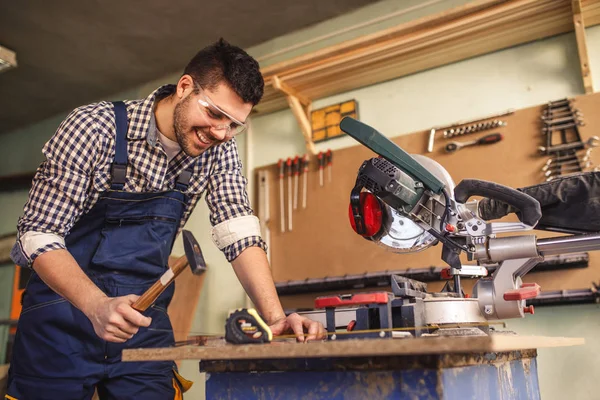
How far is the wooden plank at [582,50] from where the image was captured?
2191 millimetres

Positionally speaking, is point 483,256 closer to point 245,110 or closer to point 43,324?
point 245,110

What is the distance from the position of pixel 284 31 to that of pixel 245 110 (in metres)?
1.74

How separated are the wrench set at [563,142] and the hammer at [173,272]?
1616mm

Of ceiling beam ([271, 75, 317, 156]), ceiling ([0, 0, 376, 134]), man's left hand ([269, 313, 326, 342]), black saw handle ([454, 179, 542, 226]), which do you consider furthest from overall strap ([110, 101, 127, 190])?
ceiling ([0, 0, 376, 134])

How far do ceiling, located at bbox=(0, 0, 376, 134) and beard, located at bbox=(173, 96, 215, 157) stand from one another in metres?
1.54

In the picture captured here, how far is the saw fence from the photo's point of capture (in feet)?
7.07

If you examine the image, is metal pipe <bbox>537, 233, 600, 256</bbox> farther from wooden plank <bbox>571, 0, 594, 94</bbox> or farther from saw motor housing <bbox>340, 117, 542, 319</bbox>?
wooden plank <bbox>571, 0, 594, 94</bbox>

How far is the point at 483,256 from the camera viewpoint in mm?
1108

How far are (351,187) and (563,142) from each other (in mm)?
984

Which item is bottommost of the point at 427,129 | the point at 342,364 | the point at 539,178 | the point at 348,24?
the point at 342,364

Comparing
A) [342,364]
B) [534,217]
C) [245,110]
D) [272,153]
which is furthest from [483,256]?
[272,153]

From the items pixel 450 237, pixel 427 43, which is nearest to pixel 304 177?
pixel 427 43

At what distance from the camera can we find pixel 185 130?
4.96 ft

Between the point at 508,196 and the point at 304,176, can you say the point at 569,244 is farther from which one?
the point at 304,176
